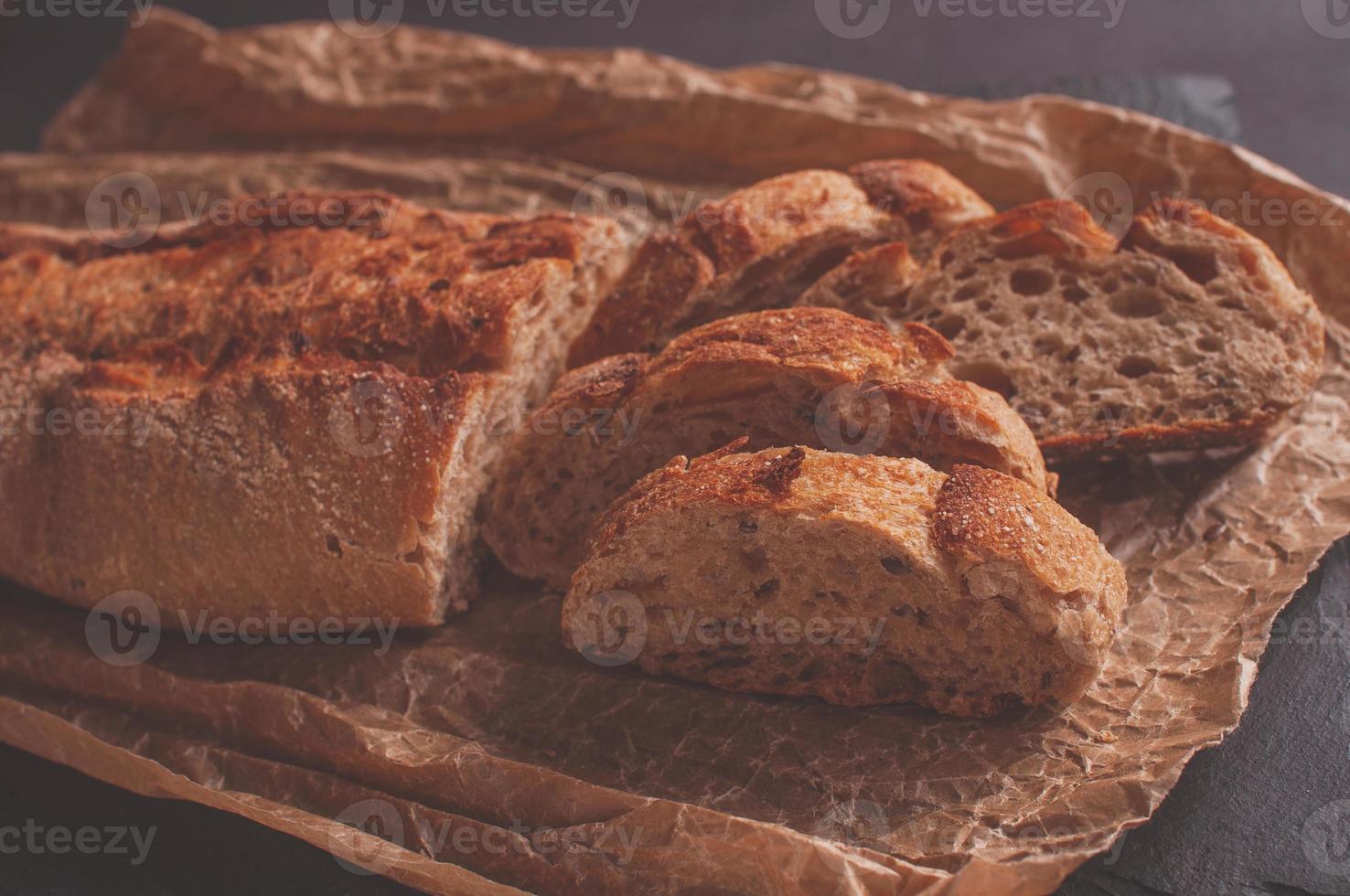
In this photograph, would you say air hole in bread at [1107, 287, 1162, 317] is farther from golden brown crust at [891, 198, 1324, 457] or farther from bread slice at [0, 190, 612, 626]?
bread slice at [0, 190, 612, 626]

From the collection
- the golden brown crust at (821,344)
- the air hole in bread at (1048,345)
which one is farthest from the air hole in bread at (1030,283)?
the golden brown crust at (821,344)

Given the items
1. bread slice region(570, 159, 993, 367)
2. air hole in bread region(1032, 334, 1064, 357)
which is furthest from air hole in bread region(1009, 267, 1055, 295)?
bread slice region(570, 159, 993, 367)

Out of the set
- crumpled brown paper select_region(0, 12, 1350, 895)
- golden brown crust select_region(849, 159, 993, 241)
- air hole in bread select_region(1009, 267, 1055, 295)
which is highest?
golden brown crust select_region(849, 159, 993, 241)

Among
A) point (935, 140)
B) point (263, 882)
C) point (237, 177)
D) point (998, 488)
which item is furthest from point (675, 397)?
point (237, 177)

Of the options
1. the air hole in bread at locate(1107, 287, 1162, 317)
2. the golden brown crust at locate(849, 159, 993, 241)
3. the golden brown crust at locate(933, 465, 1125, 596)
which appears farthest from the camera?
the golden brown crust at locate(849, 159, 993, 241)

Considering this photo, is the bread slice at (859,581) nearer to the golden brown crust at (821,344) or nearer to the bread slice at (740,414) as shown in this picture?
the bread slice at (740,414)

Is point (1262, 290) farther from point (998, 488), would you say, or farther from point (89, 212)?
point (89, 212)

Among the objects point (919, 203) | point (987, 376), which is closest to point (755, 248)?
point (919, 203)
